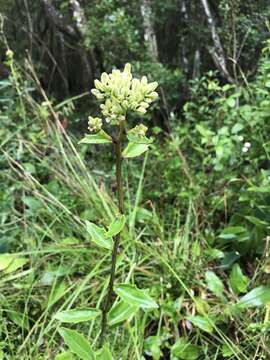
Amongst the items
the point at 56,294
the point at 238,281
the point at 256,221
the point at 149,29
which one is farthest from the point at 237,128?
the point at 149,29

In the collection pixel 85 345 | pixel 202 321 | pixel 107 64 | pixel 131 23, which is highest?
pixel 131 23

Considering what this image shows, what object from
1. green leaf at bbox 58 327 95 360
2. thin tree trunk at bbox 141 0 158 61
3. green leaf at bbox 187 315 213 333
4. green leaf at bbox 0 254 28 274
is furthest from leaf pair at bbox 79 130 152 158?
thin tree trunk at bbox 141 0 158 61

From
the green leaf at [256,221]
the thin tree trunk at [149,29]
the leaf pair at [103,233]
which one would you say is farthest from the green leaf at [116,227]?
the thin tree trunk at [149,29]

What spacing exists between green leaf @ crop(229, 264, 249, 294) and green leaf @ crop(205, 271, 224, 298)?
0.10ft

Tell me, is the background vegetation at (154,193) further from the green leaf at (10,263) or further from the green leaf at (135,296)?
the green leaf at (135,296)

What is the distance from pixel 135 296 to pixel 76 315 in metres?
0.12

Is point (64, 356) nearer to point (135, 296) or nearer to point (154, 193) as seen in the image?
point (135, 296)

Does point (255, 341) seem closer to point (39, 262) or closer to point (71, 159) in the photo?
point (39, 262)

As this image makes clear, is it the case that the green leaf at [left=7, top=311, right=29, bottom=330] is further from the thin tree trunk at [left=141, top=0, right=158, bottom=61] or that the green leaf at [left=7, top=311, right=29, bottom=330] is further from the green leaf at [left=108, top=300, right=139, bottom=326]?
the thin tree trunk at [left=141, top=0, right=158, bottom=61]

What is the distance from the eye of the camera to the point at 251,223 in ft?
5.43

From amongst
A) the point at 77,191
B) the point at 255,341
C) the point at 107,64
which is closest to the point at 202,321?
the point at 255,341

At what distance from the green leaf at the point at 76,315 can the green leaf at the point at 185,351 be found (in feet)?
1.36

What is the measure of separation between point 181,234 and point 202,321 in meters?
0.39

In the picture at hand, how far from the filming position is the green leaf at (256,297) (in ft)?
4.37
